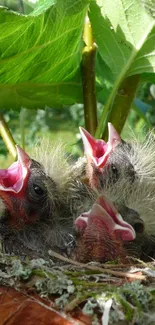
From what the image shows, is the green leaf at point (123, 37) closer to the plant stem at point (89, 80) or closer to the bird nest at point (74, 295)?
the plant stem at point (89, 80)

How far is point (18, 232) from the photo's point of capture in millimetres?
1665

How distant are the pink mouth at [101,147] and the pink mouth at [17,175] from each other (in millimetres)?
133

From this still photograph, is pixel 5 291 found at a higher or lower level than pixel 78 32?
lower

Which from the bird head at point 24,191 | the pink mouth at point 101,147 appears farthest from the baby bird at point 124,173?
the bird head at point 24,191

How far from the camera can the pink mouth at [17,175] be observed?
158cm

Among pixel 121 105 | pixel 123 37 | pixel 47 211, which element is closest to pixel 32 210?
pixel 47 211

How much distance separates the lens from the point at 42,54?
5.29 feet

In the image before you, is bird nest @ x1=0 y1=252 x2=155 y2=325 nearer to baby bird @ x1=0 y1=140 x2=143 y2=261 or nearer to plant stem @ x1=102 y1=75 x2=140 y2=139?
baby bird @ x1=0 y1=140 x2=143 y2=261

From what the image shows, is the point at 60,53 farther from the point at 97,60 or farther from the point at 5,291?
the point at 5,291

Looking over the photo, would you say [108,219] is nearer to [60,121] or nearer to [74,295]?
[74,295]

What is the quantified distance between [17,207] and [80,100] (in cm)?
37

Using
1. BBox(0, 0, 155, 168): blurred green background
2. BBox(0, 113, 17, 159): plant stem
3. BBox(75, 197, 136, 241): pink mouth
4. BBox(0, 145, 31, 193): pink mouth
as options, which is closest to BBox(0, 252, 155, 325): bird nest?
BBox(75, 197, 136, 241): pink mouth

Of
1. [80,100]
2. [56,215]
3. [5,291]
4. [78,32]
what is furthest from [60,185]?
[5,291]

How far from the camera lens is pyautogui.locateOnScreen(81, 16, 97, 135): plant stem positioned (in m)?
1.72
